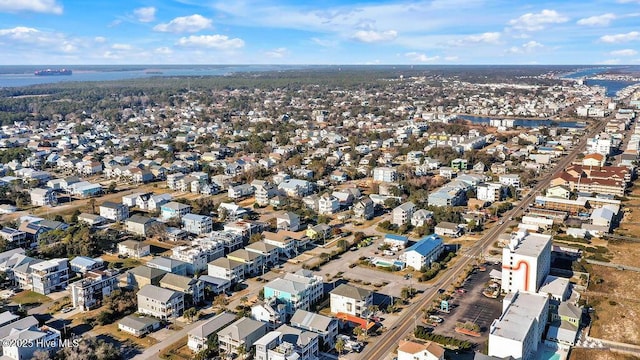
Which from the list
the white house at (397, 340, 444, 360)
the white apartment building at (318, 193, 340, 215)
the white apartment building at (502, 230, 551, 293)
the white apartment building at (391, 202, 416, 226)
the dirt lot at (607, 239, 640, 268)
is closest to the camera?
the white house at (397, 340, 444, 360)

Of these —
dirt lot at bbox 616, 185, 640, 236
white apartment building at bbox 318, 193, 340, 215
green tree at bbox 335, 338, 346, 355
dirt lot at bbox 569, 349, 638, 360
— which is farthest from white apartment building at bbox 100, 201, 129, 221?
dirt lot at bbox 616, 185, 640, 236

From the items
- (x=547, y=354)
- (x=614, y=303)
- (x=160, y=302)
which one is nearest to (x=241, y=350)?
(x=160, y=302)

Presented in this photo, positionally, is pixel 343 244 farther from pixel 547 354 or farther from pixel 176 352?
pixel 547 354

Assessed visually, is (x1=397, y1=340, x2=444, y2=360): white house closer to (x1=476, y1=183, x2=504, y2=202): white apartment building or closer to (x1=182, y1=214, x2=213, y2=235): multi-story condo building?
(x1=182, y1=214, x2=213, y2=235): multi-story condo building

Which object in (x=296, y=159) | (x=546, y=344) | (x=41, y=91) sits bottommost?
(x=546, y=344)

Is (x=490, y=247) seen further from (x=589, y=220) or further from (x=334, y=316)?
(x=334, y=316)

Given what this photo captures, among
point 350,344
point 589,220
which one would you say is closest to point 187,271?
point 350,344
